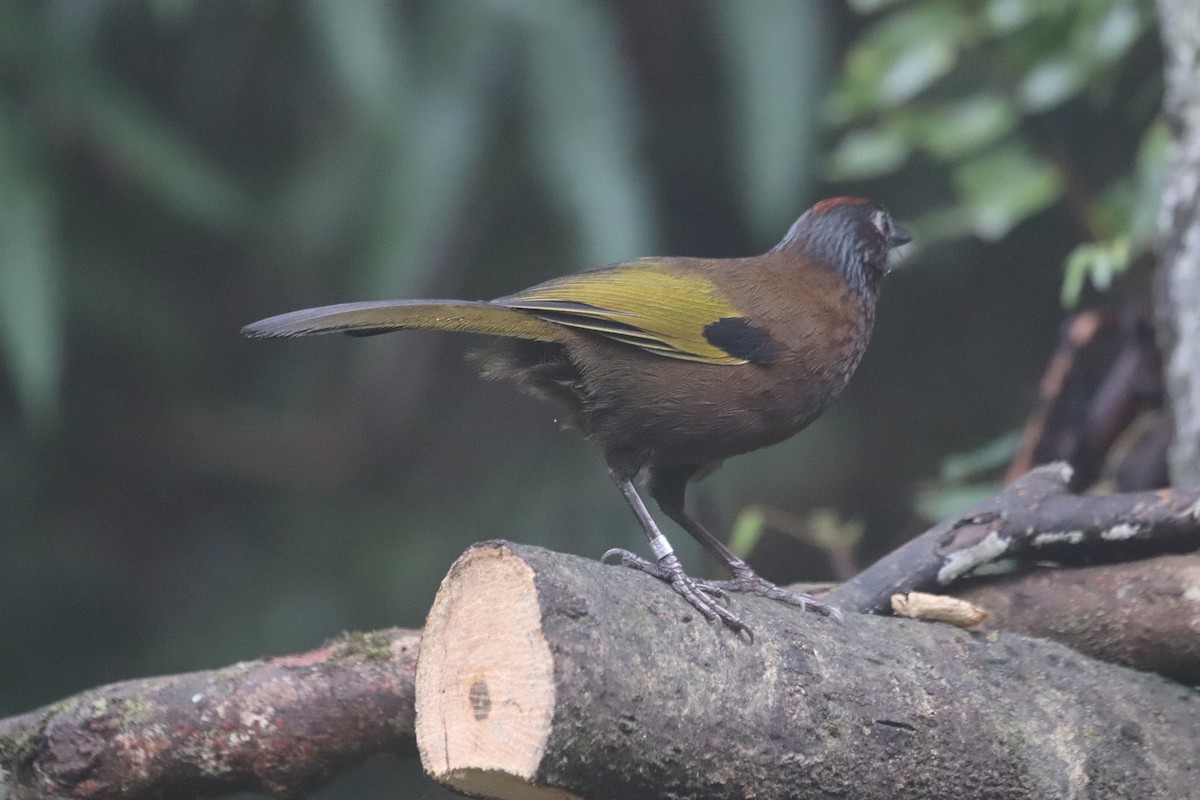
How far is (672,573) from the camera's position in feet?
8.15

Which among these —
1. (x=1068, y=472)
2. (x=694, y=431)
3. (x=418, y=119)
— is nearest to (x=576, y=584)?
(x=694, y=431)

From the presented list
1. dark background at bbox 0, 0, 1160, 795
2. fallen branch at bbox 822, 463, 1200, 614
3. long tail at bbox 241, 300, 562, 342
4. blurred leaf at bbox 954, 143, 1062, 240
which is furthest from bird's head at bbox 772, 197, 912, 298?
dark background at bbox 0, 0, 1160, 795

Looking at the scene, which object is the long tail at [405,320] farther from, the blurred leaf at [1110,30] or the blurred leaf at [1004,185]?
the blurred leaf at [1110,30]

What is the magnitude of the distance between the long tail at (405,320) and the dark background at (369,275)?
2.42m

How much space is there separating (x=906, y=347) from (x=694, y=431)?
358cm

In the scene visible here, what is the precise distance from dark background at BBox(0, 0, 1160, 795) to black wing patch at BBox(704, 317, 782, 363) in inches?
86.2

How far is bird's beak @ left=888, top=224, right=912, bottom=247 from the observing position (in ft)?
11.7

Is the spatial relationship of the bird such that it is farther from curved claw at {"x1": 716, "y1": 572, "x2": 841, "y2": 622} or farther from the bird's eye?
the bird's eye

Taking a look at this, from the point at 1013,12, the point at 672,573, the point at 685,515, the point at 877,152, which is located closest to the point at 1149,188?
the point at 1013,12

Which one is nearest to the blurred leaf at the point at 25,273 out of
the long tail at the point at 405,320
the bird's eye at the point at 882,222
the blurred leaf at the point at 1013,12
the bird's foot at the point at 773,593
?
the long tail at the point at 405,320

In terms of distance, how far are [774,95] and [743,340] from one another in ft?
9.41

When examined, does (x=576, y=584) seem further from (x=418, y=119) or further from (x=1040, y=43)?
(x=418, y=119)

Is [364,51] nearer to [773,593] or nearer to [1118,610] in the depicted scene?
[773,593]

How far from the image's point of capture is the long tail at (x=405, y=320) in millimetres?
2531
